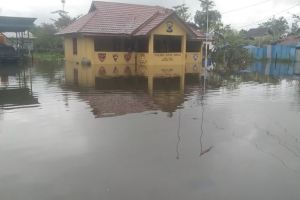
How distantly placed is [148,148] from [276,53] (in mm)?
34619

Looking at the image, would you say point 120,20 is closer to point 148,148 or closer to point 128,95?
point 128,95

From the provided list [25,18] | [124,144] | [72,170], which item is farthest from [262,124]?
[25,18]

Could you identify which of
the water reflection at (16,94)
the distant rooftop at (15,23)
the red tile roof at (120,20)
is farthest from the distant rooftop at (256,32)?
the water reflection at (16,94)

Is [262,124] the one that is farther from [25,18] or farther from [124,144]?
[25,18]

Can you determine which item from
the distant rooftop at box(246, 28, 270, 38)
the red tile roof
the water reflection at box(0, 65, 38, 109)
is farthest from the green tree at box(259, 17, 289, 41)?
the water reflection at box(0, 65, 38, 109)

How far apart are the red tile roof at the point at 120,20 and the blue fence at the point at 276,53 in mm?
13894

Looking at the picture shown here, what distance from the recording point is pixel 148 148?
20.8 ft

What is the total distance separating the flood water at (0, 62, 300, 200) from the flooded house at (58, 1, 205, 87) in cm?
1405

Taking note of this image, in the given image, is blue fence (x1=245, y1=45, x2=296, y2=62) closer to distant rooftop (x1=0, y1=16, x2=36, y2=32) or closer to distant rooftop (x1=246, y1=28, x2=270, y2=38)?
distant rooftop (x1=0, y1=16, x2=36, y2=32)

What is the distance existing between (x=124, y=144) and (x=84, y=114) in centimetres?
284

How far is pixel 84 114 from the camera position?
29.6 ft

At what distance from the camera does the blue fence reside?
36.4 m

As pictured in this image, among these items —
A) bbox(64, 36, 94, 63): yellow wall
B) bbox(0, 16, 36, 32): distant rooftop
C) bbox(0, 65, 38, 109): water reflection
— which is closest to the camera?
bbox(0, 65, 38, 109): water reflection

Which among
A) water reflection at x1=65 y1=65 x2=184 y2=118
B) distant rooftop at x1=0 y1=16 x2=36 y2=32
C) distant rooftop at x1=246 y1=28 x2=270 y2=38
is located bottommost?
water reflection at x1=65 y1=65 x2=184 y2=118
